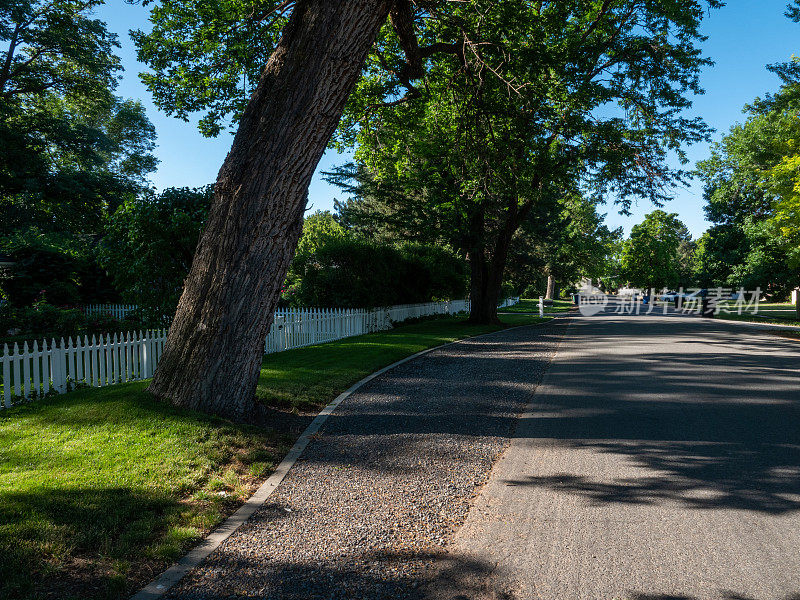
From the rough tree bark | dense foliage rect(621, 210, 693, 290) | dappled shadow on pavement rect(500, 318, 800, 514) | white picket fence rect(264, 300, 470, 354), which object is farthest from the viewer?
dense foliage rect(621, 210, 693, 290)

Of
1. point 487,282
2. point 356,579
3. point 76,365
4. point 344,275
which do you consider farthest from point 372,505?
point 487,282

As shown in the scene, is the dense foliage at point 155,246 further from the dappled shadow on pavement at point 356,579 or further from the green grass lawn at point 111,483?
the dappled shadow on pavement at point 356,579

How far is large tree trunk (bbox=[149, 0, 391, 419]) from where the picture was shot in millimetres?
5707

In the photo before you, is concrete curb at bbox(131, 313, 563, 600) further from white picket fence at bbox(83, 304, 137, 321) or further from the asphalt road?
white picket fence at bbox(83, 304, 137, 321)

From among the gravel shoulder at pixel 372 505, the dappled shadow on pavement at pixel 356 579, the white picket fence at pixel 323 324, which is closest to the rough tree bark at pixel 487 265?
the white picket fence at pixel 323 324

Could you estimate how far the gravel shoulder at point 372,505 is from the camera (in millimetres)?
2957

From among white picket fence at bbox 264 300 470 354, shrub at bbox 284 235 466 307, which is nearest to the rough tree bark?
white picket fence at bbox 264 300 470 354

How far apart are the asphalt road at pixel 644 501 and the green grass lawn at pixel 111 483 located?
1.99 metres

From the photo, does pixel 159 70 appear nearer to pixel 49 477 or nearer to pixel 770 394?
pixel 49 477

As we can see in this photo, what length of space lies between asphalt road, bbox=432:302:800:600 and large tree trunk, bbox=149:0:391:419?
3.23 metres

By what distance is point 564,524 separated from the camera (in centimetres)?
367

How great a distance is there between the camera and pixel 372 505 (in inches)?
157

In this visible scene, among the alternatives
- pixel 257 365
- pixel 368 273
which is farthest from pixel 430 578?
pixel 368 273

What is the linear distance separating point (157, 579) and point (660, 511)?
140 inches
